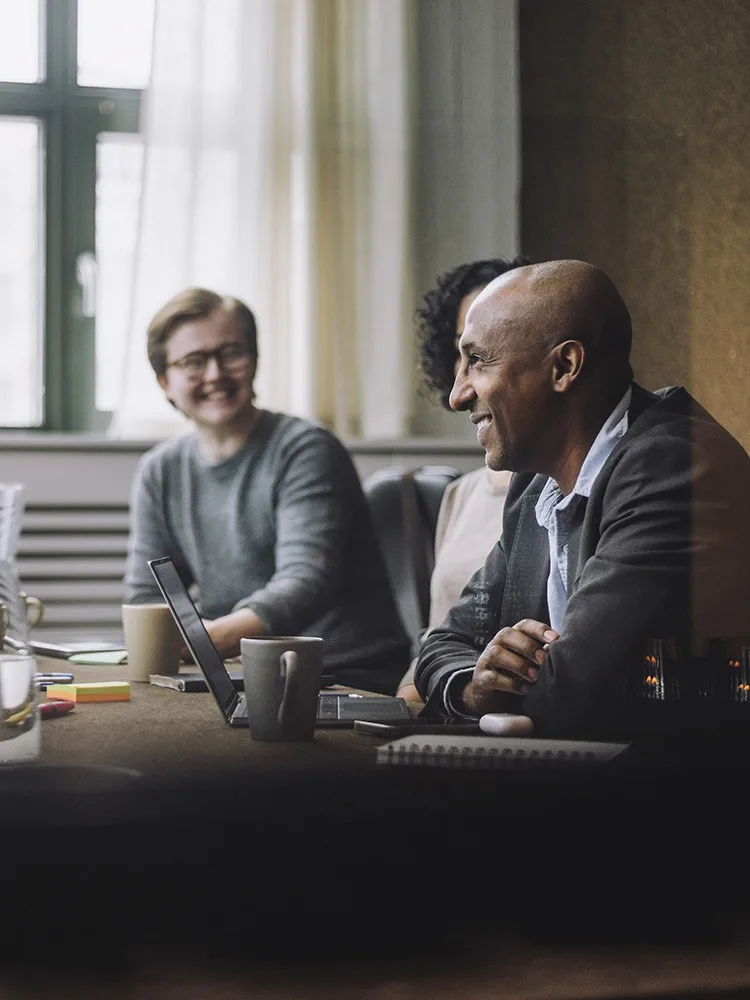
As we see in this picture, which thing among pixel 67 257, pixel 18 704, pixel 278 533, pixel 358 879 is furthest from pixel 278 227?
pixel 358 879

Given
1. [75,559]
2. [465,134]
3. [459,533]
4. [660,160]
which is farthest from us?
[75,559]

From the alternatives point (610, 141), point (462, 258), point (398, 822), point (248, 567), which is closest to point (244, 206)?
point (248, 567)

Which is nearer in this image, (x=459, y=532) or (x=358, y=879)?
(x=358, y=879)

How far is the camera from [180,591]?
0.93 meters

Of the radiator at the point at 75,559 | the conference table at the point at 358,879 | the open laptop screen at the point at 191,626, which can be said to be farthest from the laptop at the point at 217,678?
the radiator at the point at 75,559

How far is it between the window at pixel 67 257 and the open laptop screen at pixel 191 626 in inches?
43.7

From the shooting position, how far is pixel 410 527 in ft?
6.15

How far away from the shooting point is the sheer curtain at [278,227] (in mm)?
2443

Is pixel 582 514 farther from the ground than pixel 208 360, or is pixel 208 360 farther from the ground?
pixel 208 360

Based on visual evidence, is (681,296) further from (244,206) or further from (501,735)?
(244,206)

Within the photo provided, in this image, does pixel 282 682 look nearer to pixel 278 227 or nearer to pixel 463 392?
pixel 463 392

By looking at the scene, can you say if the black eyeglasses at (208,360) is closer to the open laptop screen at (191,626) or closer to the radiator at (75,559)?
the radiator at (75,559)

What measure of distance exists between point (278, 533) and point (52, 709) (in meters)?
1.06

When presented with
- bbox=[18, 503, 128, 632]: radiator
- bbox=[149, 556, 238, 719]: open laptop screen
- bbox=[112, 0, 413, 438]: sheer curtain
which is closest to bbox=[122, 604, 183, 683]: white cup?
bbox=[149, 556, 238, 719]: open laptop screen
